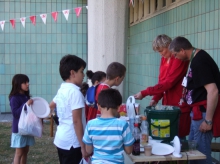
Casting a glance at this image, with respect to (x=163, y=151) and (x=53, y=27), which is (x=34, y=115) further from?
(x=53, y=27)

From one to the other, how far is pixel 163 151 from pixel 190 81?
32.4 inches

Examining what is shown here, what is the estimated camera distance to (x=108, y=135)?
3.43m

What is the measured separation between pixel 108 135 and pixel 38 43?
8566 millimetres

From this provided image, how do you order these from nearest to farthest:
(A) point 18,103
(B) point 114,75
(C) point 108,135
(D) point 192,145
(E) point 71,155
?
(C) point 108,135 → (D) point 192,145 → (E) point 71,155 → (B) point 114,75 → (A) point 18,103

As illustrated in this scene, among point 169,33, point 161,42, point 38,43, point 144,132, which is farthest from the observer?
point 38,43

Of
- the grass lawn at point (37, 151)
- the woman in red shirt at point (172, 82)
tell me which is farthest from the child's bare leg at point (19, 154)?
the woman in red shirt at point (172, 82)

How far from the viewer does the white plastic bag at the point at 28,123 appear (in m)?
5.34

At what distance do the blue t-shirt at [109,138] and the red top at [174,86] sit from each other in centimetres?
123

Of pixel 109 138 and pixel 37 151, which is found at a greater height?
pixel 109 138

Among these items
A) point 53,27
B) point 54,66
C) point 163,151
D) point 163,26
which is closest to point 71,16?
point 53,27

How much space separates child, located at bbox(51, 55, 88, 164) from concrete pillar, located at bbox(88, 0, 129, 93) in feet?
12.7

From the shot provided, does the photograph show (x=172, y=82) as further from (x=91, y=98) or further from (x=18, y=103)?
(x=18, y=103)

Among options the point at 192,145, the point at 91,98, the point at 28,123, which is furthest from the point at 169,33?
the point at 192,145

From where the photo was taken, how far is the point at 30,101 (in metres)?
5.46
